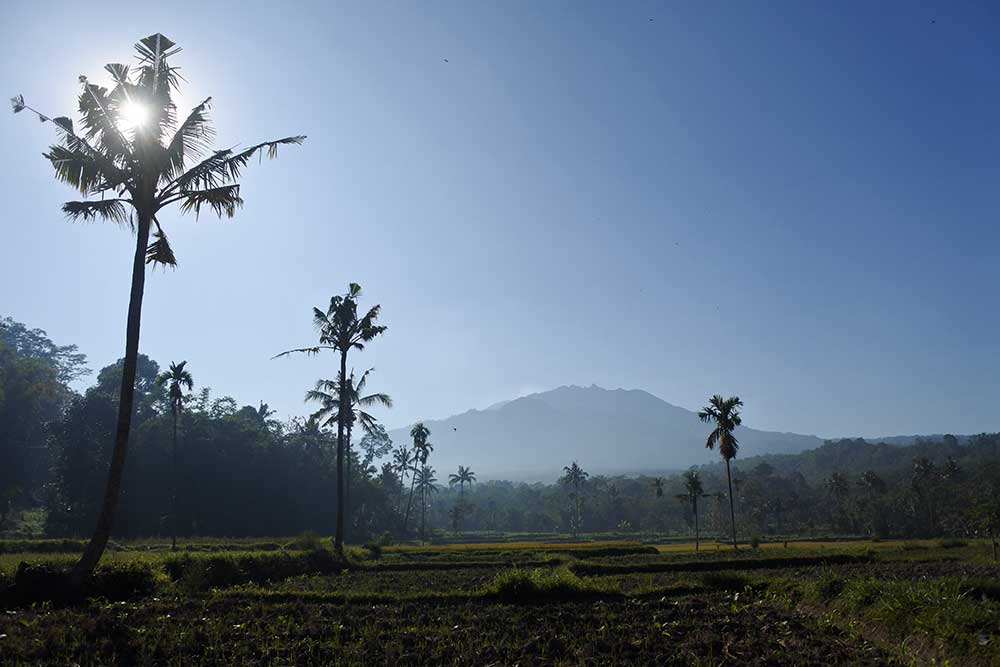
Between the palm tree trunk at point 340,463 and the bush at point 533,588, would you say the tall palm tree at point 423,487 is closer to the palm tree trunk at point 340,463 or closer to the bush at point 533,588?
the palm tree trunk at point 340,463

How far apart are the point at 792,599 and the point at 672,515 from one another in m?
106

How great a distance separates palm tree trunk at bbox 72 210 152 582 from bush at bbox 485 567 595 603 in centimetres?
944

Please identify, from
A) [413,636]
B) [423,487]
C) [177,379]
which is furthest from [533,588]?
[423,487]

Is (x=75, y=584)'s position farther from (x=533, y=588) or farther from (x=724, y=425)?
(x=724, y=425)

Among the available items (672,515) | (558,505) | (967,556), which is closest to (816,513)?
(672,515)

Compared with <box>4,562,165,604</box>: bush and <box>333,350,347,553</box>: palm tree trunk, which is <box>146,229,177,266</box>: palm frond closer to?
<box>4,562,165,604</box>: bush

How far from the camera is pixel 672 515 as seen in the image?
372 feet

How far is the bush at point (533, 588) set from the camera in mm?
15828

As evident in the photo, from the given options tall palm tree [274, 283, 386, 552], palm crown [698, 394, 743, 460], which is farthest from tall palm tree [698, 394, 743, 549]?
tall palm tree [274, 283, 386, 552]

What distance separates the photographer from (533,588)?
1591 centimetres

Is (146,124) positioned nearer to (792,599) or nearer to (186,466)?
(792,599)

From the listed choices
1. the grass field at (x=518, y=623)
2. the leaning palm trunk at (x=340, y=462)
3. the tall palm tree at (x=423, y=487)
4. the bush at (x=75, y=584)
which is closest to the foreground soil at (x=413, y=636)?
the grass field at (x=518, y=623)

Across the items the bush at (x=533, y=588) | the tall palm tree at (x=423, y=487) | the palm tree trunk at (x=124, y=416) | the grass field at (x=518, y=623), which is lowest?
the tall palm tree at (x=423, y=487)

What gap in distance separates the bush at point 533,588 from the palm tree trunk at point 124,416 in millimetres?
9441
